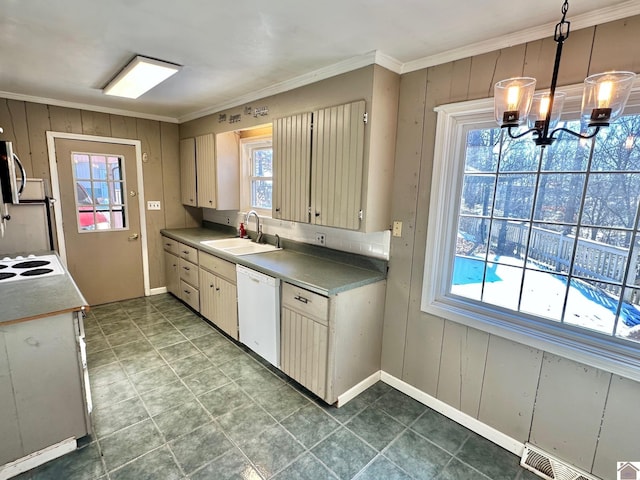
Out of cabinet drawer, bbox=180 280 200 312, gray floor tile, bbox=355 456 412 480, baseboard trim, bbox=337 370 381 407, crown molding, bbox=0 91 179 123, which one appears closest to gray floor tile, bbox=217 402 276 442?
baseboard trim, bbox=337 370 381 407

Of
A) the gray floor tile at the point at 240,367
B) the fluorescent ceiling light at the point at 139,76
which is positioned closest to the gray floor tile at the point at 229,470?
the gray floor tile at the point at 240,367

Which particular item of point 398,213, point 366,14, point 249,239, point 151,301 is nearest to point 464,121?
point 398,213

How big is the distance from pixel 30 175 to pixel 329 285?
11.4ft

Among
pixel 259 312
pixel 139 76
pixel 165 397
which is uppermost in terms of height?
pixel 139 76

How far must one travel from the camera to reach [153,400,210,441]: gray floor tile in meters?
1.97

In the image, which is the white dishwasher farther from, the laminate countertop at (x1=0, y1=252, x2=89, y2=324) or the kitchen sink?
the laminate countertop at (x1=0, y1=252, x2=89, y2=324)

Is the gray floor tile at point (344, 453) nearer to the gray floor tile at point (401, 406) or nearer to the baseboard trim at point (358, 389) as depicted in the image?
the baseboard trim at point (358, 389)

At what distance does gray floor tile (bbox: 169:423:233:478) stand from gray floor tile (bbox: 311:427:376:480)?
55 centimetres

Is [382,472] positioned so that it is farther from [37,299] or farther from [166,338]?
[166,338]

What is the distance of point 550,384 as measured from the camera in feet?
5.72

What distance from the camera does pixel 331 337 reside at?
2088 mm

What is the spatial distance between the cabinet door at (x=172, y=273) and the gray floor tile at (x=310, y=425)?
2.52m

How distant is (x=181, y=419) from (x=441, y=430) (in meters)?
1.68

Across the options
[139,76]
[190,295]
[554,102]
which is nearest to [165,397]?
[190,295]
